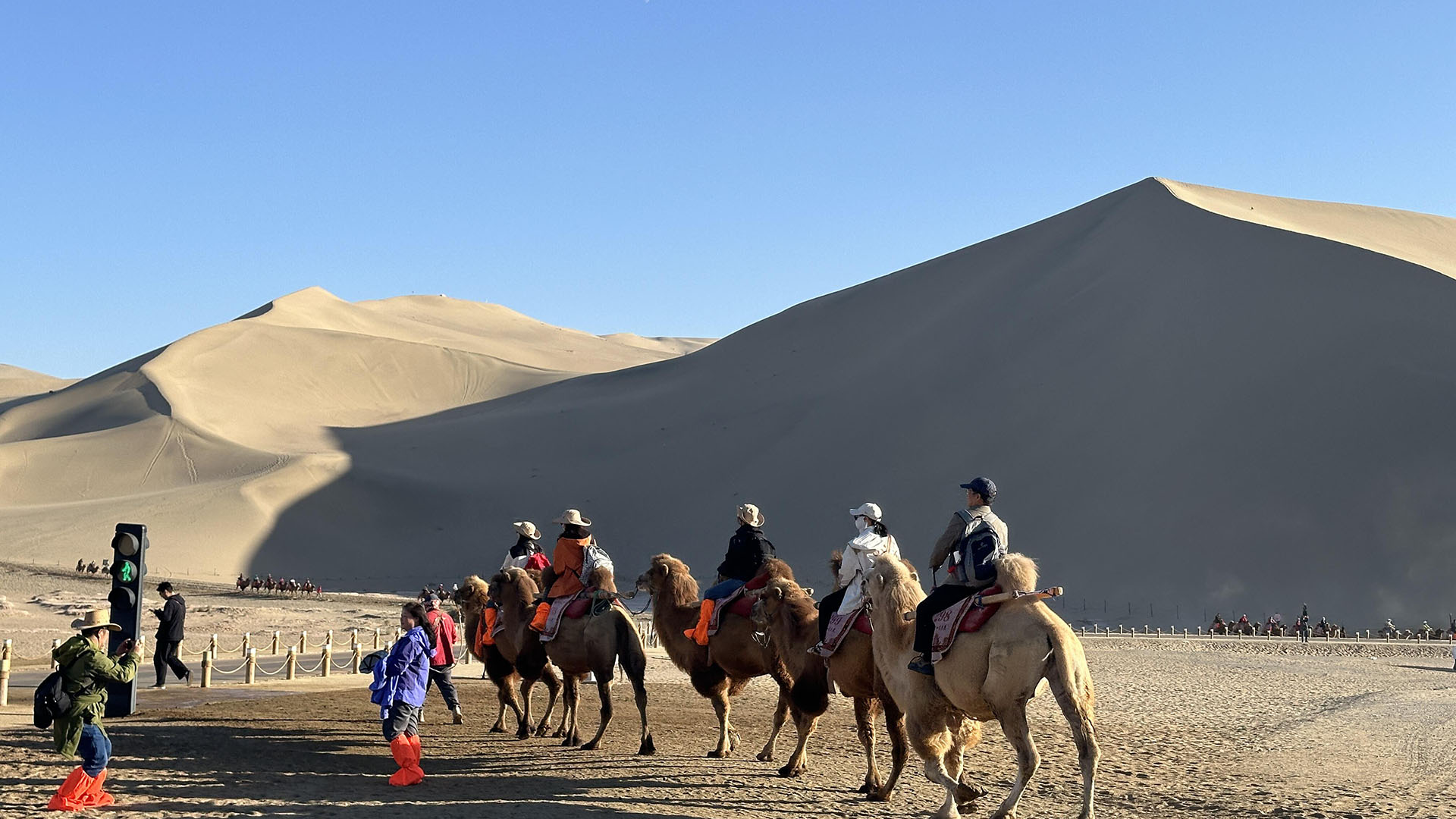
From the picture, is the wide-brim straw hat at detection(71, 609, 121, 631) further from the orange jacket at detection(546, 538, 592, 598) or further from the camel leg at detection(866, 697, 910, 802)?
the camel leg at detection(866, 697, 910, 802)

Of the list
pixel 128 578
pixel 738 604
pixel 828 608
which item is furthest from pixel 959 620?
pixel 128 578

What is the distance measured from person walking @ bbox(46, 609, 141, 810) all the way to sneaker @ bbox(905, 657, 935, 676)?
19.5 ft

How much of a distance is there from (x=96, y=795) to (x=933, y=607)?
6443 mm

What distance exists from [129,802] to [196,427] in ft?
311

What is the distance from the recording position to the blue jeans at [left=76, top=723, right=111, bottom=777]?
33.2 ft

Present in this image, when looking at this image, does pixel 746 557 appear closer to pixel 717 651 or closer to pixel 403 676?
pixel 717 651

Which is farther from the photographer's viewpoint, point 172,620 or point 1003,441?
point 1003,441

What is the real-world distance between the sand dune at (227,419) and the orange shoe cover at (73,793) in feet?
208

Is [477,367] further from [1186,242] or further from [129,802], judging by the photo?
[129,802]

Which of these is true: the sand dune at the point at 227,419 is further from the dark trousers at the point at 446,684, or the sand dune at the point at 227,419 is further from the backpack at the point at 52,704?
the backpack at the point at 52,704

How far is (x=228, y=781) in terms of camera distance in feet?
38.3

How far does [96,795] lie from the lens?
10164 millimetres

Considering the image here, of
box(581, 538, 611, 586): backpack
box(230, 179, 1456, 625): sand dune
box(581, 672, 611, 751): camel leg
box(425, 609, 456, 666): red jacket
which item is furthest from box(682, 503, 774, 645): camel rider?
box(230, 179, 1456, 625): sand dune

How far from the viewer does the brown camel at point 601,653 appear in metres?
14.2
